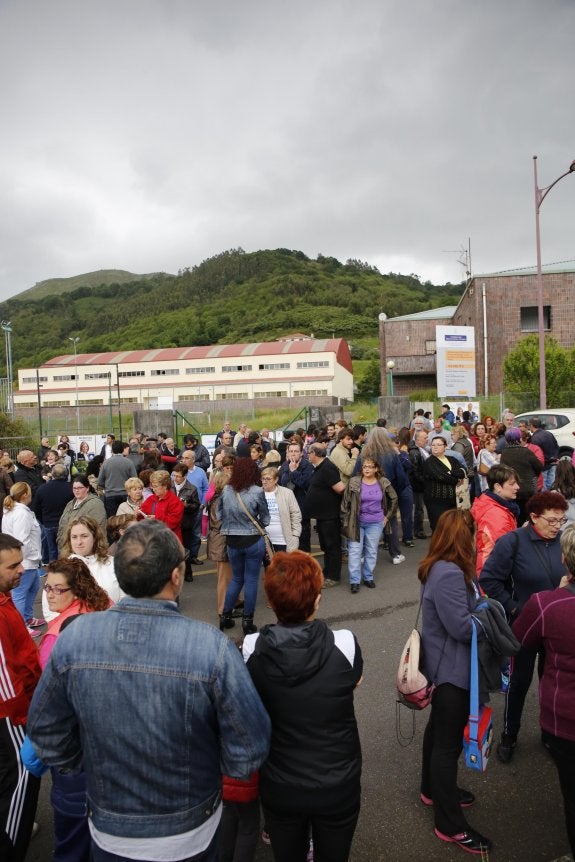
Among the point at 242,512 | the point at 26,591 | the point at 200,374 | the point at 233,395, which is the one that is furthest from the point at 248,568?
the point at 200,374

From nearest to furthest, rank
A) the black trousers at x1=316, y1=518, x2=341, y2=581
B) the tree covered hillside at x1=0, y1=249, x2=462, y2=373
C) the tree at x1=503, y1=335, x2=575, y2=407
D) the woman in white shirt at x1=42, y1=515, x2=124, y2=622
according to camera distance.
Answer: the woman in white shirt at x1=42, y1=515, x2=124, y2=622 < the black trousers at x1=316, y1=518, x2=341, y2=581 < the tree at x1=503, y1=335, x2=575, y2=407 < the tree covered hillside at x1=0, y1=249, x2=462, y2=373

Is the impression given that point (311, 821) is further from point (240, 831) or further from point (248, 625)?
point (248, 625)

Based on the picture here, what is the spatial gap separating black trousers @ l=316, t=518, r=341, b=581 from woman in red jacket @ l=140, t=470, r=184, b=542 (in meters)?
1.85

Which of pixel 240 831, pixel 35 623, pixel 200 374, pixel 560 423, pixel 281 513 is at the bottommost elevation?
pixel 35 623

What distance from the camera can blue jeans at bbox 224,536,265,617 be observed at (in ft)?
19.8

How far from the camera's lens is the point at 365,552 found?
754 centimetres

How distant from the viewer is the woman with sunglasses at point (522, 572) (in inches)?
144

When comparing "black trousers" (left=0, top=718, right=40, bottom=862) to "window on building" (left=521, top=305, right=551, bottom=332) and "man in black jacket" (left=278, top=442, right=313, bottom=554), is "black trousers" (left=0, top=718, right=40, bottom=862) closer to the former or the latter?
"man in black jacket" (left=278, top=442, right=313, bottom=554)

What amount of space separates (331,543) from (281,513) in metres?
1.14

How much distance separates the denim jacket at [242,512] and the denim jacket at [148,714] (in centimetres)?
399

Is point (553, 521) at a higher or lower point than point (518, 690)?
higher

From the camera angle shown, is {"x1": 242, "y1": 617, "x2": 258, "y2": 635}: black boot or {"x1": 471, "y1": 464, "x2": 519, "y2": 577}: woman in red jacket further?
{"x1": 242, "y1": 617, "x2": 258, "y2": 635}: black boot

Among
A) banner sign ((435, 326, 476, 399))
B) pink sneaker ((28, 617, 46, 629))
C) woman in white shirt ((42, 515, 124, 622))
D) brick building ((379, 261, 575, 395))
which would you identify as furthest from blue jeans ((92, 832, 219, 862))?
brick building ((379, 261, 575, 395))

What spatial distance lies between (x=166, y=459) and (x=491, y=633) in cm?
808
